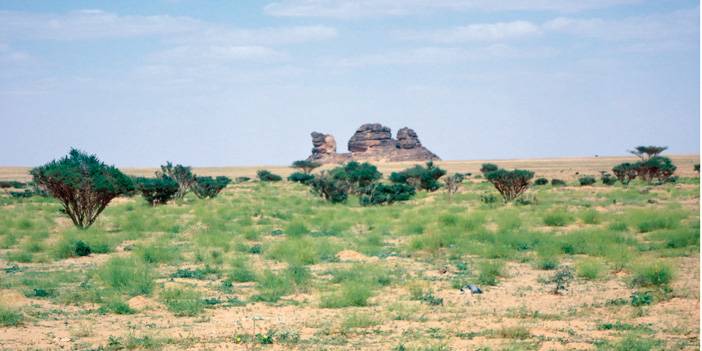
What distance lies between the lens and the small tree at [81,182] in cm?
2103

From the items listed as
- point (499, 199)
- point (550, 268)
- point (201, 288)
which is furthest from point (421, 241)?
point (499, 199)

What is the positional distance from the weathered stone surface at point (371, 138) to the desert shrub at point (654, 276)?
143533 millimetres

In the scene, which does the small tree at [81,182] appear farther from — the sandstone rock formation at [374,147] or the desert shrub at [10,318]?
the sandstone rock formation at [374,147]

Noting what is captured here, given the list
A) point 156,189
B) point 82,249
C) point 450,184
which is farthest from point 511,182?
point 82,249

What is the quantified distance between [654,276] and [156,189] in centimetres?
2800

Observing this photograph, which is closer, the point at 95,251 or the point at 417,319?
the point at 417,319

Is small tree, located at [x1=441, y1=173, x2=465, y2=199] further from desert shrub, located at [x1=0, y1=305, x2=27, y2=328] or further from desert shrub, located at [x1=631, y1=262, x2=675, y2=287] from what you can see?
desert shrub, located at [x1=0, y1=305, x2=27, y2=328]

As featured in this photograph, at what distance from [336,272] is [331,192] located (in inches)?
914

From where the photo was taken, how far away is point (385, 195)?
34562 mm

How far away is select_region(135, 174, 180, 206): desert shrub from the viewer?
1296 inches

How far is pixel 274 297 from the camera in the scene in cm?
1059

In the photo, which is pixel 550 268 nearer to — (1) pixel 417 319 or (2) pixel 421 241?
(2) pixel 421 241

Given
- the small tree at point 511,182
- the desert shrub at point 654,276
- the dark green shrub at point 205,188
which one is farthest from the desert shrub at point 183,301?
the dark green shrub at point 205,188

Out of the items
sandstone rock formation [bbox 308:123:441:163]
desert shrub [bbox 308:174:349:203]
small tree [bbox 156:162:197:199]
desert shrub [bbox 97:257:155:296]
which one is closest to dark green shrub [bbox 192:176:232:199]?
small tree [bbox 156:162:197:199]
